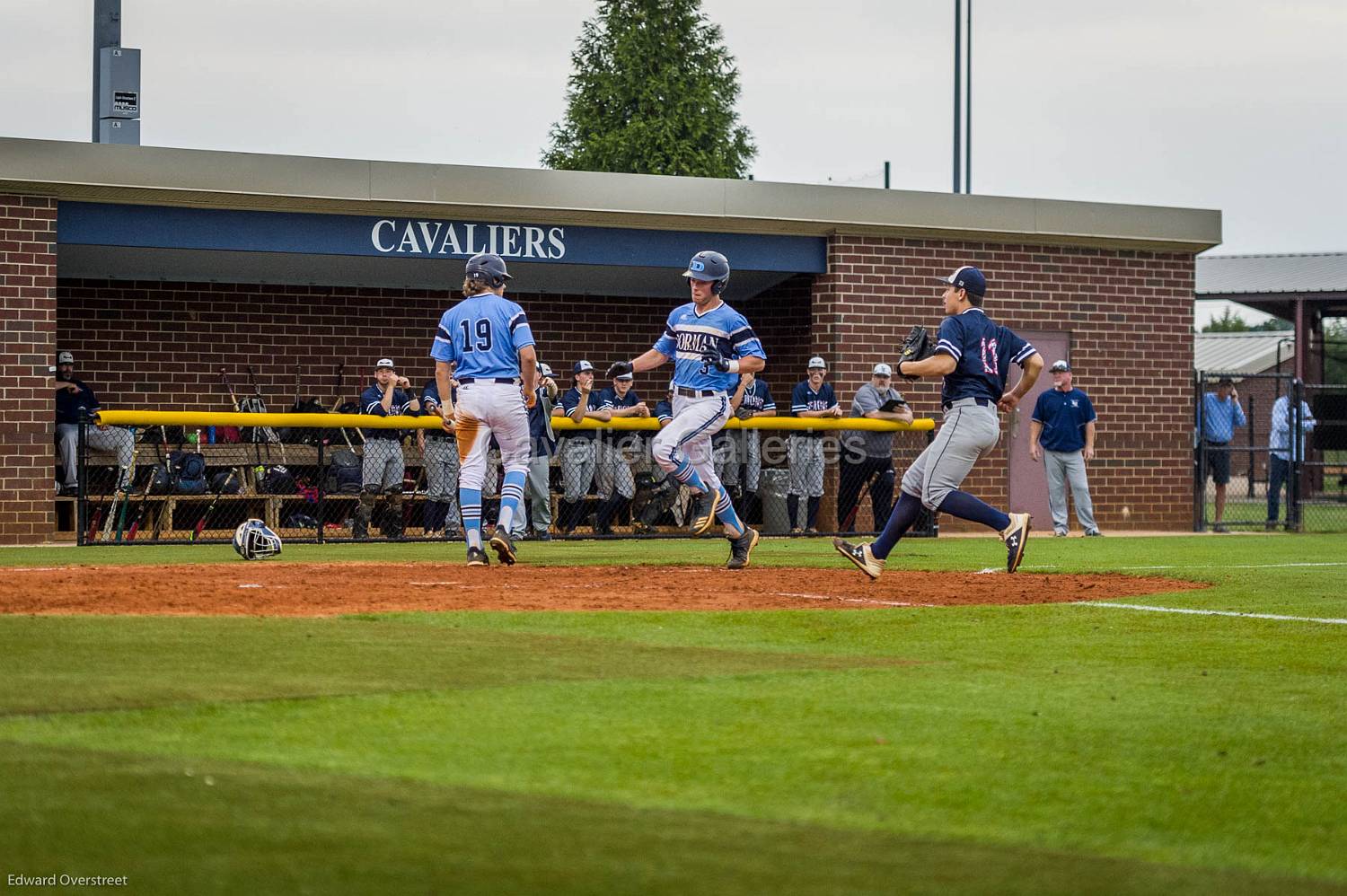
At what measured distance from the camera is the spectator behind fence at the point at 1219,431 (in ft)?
76.3

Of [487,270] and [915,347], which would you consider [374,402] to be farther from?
[915,347]

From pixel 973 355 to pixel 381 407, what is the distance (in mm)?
9453

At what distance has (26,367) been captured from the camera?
1792cm

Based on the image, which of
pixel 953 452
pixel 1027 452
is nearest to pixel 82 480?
pixel 953 452

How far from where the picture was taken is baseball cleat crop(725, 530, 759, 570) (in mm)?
12281

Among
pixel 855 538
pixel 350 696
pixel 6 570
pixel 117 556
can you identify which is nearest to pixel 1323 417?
pixel 855 538

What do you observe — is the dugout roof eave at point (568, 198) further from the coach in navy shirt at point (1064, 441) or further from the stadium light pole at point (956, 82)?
the stadium light pole at point (956, 82)

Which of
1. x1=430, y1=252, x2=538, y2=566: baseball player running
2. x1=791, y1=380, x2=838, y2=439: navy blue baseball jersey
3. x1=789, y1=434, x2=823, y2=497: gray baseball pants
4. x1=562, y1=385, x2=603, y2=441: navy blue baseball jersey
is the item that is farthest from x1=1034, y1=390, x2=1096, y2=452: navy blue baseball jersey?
x1=430, y1=252, x2=538, y2=566: baseball player running

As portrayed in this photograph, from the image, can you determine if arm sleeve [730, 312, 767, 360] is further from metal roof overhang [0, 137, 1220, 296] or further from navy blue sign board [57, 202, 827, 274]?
navy blue sign board [57, 202, 827, 274]

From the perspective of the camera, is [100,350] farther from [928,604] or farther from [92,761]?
[92,761]

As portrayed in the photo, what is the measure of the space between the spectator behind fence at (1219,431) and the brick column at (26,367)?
1530 centimetres

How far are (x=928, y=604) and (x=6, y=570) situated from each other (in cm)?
620

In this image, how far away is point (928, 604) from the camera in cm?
945

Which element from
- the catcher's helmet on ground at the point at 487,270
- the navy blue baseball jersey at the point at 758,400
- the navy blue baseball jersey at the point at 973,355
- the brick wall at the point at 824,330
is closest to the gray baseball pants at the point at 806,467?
the navy blue baseball jersey at the point at 758,400
